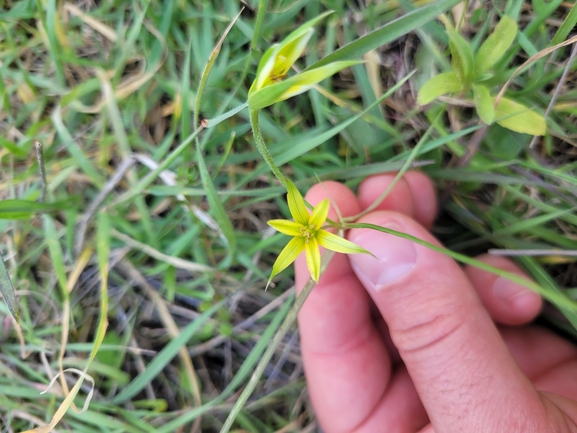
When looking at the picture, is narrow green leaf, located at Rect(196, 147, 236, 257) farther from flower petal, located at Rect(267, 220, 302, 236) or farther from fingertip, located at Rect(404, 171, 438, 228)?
fingertip, located at Rect(404, 171, 438, 228)

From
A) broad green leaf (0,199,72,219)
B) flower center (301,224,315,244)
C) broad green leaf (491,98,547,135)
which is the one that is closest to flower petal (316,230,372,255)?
flower center (301,224,315,244)

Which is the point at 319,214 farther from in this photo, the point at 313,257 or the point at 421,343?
the point at 421,343

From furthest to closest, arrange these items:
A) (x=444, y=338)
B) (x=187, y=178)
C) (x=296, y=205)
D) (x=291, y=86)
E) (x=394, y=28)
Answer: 1. (x=187, y=178)
2. (x=444, y=338)
3. (x=394, y=28)
4. (x=296, y=205)
5. (x=291, y=86)

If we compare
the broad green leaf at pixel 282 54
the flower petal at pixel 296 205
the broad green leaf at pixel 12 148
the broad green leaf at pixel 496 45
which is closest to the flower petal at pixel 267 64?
the broad green leaf at pixel 282 54

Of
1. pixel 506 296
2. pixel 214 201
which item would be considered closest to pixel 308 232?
pixel 214 201

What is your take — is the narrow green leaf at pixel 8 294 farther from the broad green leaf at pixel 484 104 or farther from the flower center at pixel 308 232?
the broad green leaf at pixel 484 104

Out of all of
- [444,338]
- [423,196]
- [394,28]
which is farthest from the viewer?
[423,196]
